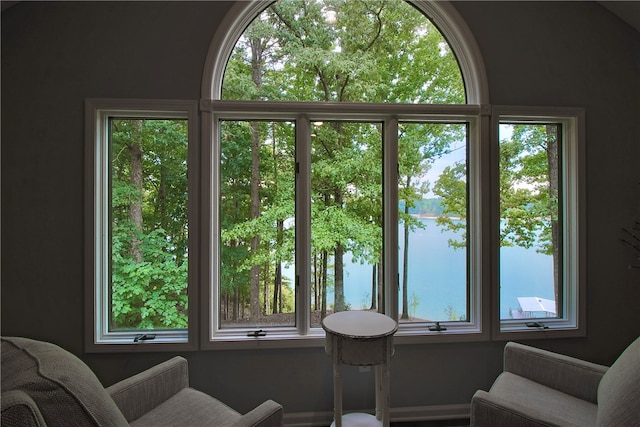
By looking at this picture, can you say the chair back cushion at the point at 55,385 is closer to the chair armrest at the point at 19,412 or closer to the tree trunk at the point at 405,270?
the chair armrest at the point at 19,412

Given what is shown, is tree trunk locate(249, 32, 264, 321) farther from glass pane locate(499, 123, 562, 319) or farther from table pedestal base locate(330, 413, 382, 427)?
glass pane locate(499, 123, 562, 319)

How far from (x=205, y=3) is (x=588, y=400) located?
3.09 meters

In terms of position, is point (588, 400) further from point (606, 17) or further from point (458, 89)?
point (606, 17)

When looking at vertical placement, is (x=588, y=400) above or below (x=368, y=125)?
below

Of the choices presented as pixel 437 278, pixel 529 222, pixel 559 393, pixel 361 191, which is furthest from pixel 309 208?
pixel 559 393

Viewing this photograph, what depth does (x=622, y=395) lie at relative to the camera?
1.14 m

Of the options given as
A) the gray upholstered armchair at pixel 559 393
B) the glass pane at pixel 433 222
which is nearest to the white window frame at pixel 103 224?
the glass pane at pixel 433 222

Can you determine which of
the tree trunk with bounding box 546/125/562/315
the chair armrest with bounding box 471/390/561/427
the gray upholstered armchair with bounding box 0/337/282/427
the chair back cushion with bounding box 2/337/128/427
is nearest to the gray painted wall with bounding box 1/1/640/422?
the tree trunk with bounding box 546/125/562/315

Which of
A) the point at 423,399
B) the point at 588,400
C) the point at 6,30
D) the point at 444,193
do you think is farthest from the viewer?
the point at 444,193

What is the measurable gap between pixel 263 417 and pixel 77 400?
0.64 metres

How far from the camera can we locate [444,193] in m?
2.20

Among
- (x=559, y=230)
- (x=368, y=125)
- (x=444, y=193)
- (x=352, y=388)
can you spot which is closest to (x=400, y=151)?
(x=368, y=125)

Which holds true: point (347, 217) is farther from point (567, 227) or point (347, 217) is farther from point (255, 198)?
point (567, 227)

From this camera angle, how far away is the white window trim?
210 cm
